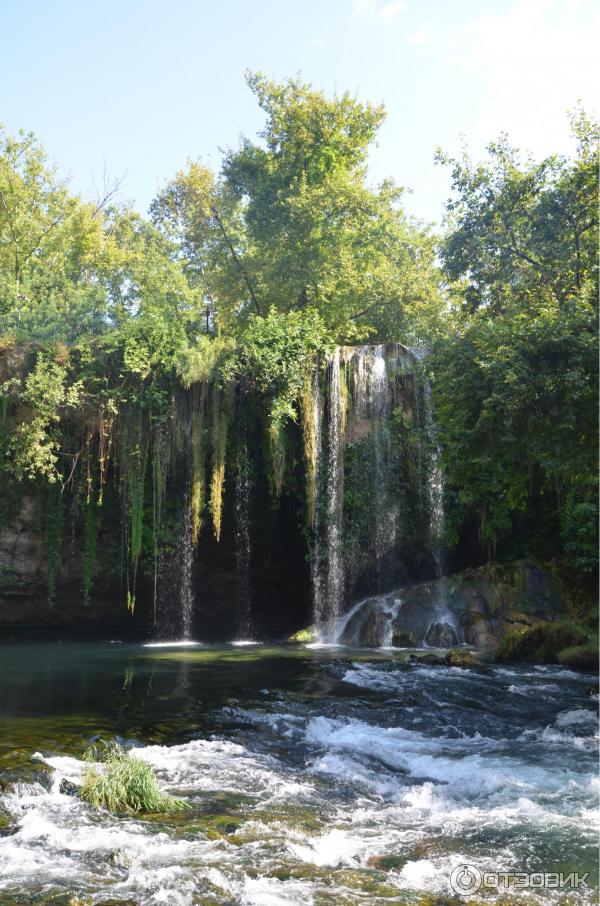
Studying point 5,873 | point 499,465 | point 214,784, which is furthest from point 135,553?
point 5,873

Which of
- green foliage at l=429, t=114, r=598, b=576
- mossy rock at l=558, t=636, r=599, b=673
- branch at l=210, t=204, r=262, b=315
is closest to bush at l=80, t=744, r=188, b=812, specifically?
green foliage at l=429, t=114, r=598, b=576

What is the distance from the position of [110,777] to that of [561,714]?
6509 mm

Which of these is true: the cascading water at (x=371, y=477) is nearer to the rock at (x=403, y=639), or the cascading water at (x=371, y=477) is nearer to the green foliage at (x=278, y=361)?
the green foliage at (x=278, y=361)

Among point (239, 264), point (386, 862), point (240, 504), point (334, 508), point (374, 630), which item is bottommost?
point (386, 862)

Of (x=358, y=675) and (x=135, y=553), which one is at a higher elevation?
(x=135, y=553)

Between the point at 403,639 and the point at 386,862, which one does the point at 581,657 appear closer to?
the point at 403,639

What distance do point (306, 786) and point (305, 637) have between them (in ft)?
38.5

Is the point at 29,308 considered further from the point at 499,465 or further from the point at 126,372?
the point at 499,465

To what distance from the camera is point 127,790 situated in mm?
6758

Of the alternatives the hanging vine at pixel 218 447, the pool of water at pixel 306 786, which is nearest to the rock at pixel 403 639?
the pool of water at pixel 306 786

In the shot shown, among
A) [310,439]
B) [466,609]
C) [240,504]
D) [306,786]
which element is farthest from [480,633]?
[306,786]

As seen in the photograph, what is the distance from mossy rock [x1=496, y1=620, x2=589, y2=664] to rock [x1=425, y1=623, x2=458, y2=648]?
188 centimetres

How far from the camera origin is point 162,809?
6648mm

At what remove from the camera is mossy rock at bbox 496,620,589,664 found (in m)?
15.0
